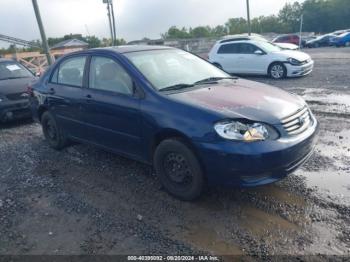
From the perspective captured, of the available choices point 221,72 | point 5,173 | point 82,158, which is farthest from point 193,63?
point 5,173

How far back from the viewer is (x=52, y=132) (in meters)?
6.06

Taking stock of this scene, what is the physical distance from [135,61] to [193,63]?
940 millimetres

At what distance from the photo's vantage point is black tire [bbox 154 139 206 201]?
3.70 metres

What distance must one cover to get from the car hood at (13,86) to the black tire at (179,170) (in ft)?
17.8

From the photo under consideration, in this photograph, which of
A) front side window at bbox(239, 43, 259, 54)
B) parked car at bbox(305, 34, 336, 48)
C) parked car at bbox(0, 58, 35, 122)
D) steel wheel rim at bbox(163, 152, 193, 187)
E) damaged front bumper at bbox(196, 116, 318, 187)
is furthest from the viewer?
parked car at bbox(305, 34, 336, 48)

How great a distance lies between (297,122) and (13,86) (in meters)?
6.86

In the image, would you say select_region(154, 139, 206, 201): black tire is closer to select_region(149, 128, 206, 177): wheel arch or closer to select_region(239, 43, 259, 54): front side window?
select_region(149, 128, 206, 177): wheel arch

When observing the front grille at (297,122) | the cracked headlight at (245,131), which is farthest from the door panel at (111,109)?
the front grille at (297,122)

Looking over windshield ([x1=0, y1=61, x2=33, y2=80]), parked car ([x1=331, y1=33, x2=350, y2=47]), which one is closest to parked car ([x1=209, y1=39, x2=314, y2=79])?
windshield ([x1=0, y1=61, x2=33, y2=80])

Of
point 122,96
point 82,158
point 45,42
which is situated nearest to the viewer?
point 122,96

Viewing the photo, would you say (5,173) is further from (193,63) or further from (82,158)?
(193,63)

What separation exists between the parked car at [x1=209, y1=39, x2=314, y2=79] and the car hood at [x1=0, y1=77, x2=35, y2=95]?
6681 millimetres

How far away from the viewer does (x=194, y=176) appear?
147 inches

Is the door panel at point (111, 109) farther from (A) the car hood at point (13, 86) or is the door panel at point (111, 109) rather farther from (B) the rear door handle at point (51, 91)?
(A) the car hood at point (13, 86)
